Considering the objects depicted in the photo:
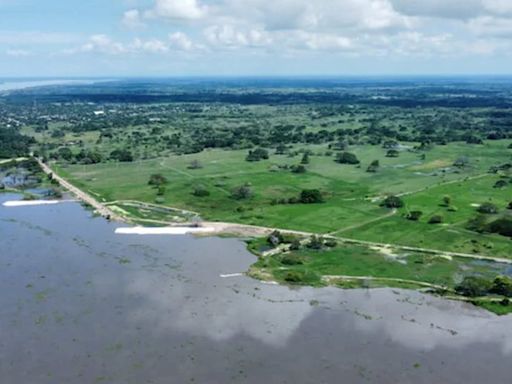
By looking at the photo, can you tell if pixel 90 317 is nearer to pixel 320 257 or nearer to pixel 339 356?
pixel 339 356

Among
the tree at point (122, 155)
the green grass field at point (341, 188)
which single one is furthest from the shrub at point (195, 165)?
the tree at point (122, 155)

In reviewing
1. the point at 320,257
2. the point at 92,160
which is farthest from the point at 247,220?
the point at 92,160

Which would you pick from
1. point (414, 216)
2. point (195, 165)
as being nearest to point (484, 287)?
point (414, 216)

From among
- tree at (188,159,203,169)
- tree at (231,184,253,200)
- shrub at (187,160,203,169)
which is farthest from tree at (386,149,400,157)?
tree at (231,184,253,200)

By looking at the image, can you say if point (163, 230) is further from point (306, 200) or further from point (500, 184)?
point (500, 184)

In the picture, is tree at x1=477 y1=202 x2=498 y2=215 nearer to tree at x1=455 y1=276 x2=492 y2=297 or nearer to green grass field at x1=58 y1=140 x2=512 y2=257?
green grass field at x1=58 y1=140 x2=512 y2=257

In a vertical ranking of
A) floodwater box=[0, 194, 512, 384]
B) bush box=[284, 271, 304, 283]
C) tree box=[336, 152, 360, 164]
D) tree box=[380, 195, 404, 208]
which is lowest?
floodwater box=[0, 194, 512, 384]

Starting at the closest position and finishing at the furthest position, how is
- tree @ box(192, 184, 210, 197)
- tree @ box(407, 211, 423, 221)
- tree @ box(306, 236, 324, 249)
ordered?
tree @ box(306, 236, 324, 249), tree @ box(407, 211, 423, 221), tree @ box(192, 184, 210, 197)

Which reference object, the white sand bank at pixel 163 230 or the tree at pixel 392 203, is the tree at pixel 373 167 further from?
the white sand bank at pixel 163 230
